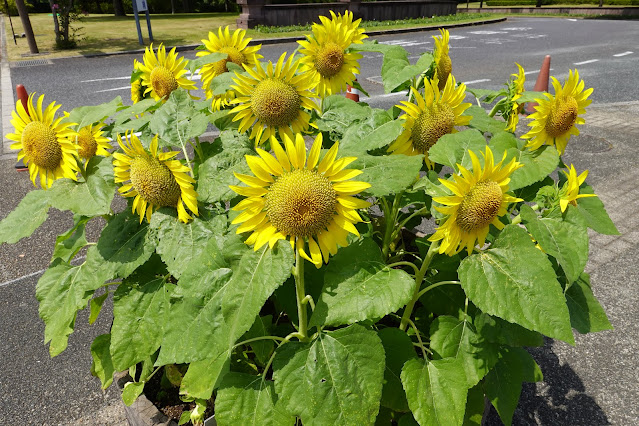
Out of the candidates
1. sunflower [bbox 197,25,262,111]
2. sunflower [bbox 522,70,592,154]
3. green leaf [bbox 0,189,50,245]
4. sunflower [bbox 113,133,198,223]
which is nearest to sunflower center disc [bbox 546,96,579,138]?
sunflower [bbox 522,70,592,154]

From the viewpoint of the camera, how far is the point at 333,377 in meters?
1.38

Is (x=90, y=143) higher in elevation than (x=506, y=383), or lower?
higher

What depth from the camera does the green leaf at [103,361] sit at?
193 cm

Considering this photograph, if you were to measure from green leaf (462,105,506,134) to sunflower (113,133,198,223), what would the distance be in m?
1.09

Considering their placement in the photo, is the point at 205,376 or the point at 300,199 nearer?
the point at 300,199

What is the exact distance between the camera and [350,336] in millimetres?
1433

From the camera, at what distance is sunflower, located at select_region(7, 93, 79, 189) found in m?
1.69

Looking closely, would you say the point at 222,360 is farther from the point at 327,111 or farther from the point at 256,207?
the point at 327,111

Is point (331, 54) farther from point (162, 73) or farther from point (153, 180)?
point (153, 180)

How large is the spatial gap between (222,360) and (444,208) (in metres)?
0.91

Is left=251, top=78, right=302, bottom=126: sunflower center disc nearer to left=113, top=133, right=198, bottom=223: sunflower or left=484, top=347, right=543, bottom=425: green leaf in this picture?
left=113, top=133, right=198, bottom=223: sunflower

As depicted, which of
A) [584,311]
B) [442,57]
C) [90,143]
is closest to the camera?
[584,311]

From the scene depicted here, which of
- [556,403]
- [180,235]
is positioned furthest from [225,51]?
[556,403]

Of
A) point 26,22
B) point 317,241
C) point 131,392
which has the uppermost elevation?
point 26,22
